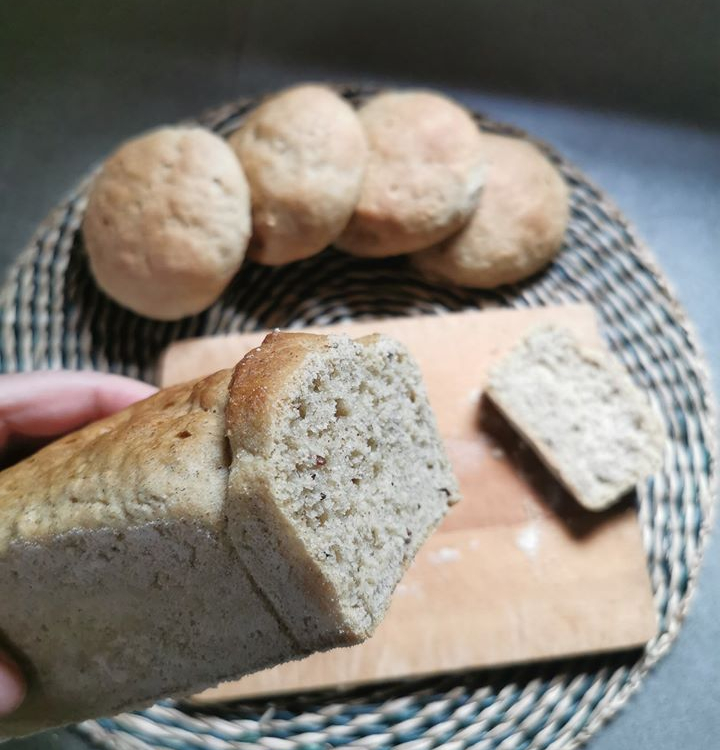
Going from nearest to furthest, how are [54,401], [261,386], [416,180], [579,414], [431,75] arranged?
Result: [261,386]
[54,401]
[579,414]
[416,180]
[431,75]

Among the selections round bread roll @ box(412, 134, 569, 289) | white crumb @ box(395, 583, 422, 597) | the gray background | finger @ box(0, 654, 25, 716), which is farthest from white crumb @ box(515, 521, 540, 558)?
finger @ box(0, 654, 25, 716)

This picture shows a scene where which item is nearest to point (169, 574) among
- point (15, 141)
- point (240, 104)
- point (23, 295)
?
point (23, 295)

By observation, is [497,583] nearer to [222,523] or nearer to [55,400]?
[222,523]

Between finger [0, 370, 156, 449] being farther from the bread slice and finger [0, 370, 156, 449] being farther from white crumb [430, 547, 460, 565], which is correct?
white crumb [430, 547, 460, 565]

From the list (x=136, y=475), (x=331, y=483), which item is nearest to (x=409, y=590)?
(x=331, y=483)

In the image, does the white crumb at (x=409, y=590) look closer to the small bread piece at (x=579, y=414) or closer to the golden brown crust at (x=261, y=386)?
the small bread piece at (x=579, y=414)

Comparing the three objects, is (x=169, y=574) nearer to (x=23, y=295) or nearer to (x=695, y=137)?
(x=23, y=295)

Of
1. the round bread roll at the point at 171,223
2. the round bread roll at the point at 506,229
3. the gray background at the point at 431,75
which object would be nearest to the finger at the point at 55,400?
the round bread roll at the point at 171,223
